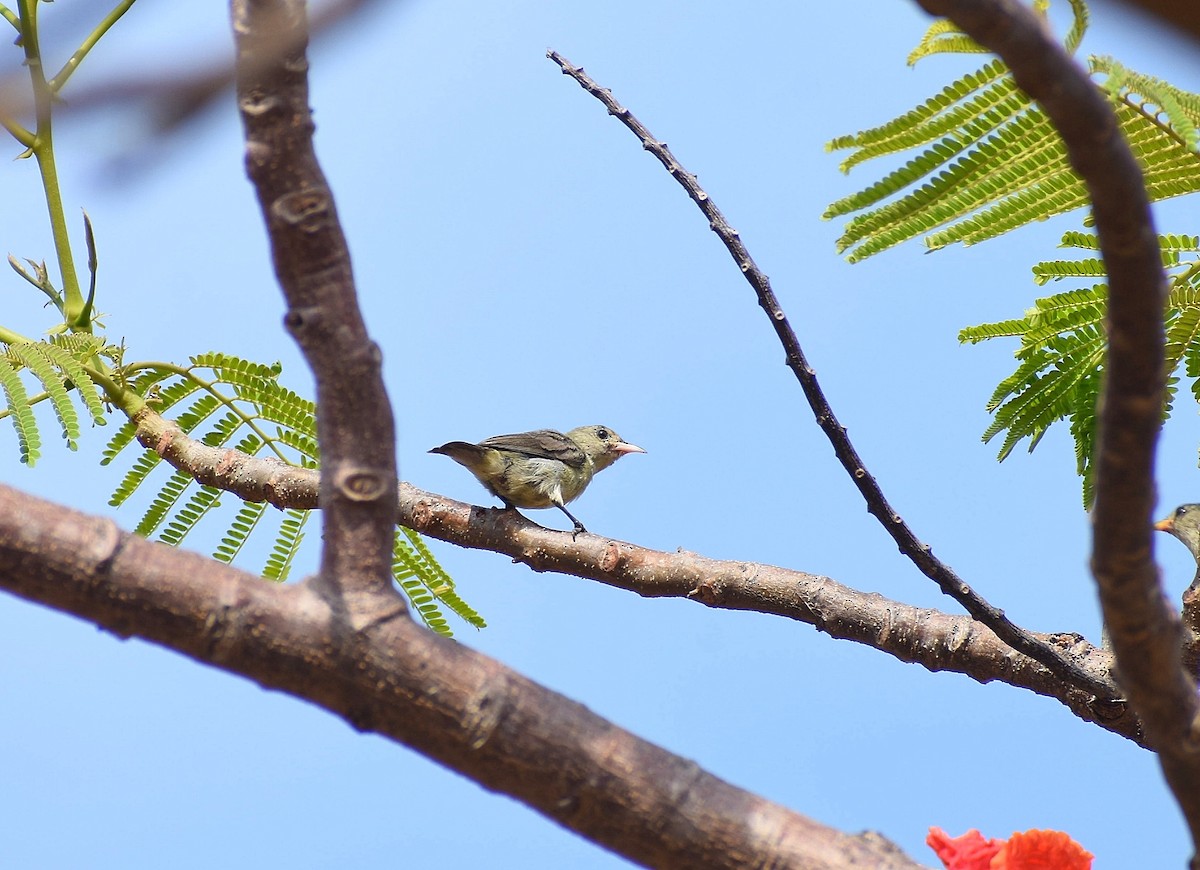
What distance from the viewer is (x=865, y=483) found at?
10.0ft

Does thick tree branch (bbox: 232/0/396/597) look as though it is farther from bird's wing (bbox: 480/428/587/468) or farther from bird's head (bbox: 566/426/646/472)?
bird's head (bbox: 566/426/646/472)

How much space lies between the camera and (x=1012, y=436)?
11.6 ft

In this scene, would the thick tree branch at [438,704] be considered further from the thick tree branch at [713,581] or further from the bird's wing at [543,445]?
the bird's wing at [543,445]

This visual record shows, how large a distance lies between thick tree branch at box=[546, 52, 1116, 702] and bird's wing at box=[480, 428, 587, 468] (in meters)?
3.04

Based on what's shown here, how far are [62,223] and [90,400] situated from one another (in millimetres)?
764

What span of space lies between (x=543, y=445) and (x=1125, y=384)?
4846 millimetres

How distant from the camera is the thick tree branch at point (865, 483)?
3000mm

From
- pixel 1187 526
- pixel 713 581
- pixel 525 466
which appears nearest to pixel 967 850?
pixel 713 581

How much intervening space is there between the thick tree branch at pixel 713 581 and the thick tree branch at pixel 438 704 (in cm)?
125

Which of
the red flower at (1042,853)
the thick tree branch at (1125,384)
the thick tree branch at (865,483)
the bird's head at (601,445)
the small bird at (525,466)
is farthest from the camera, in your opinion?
the bird's head at (601,445)

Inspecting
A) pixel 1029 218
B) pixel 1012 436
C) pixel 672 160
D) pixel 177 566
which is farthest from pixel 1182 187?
pixel 177 566

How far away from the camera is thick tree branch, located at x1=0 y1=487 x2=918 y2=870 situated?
1.66 m

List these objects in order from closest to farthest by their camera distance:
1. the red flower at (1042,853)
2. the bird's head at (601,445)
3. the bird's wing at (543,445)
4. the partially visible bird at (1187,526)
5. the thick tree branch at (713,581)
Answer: the red flower at (1042,853), the thick tree branch at (713,581), the partially visible bird at (1187,526), the bird's wing at (543,445), the bird's head at (601,445)

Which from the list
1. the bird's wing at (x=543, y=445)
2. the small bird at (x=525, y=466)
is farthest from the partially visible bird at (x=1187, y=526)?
the bird's wing at (x=543, y=445)
